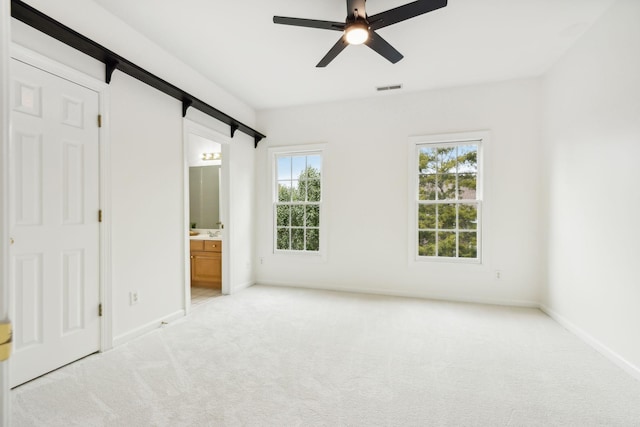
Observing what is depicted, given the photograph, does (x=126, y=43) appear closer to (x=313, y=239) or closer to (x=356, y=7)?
(x=356, y=7)

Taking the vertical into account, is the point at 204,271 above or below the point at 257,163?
below

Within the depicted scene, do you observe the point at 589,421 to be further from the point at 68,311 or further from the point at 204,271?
the point at 204,271

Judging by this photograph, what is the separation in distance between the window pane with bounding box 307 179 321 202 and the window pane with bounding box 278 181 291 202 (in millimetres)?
342

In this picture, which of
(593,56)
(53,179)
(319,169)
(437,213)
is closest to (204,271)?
(319,169)

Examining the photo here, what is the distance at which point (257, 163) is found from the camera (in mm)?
5156

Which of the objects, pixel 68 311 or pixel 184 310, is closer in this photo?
pixel 68 311

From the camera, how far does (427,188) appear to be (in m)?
4.45

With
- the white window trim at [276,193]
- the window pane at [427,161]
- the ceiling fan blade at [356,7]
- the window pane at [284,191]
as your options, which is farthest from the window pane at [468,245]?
the ceiling fan blade at [356,7]

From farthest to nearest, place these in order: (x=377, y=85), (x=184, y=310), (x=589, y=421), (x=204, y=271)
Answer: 1. (x=204, y=271)
2. (x=377, y=85)
3. (x=184, y=310)
4. (x=589, y=421)

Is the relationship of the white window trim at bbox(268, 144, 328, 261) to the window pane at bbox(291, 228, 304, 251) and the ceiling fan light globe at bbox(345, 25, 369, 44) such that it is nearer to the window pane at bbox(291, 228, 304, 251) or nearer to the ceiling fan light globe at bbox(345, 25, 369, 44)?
the window pane at bbox(291, 228, 304, 251)

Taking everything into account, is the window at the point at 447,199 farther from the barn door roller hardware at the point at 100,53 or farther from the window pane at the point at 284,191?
the barn door roller hardware at the point at 100,53

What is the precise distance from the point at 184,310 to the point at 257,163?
99.9 inches

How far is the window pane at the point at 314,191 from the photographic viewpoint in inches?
195

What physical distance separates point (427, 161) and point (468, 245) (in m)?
1.28
